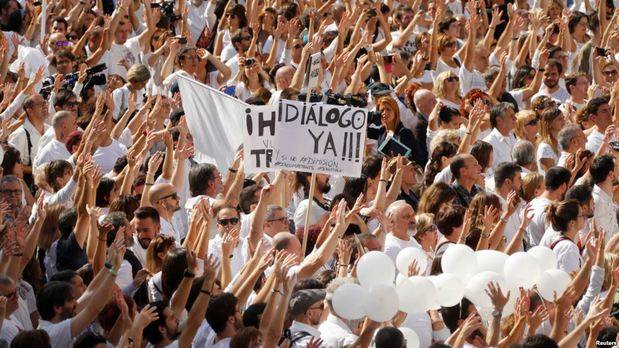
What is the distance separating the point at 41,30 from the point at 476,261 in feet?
26.5

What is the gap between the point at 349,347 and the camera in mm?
7727

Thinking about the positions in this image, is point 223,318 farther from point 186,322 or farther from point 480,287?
point 480,287

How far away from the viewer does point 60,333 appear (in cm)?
791

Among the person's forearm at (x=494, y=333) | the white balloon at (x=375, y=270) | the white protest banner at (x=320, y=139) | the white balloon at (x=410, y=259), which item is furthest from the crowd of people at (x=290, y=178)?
the white protest banner at (x=320, y=139)

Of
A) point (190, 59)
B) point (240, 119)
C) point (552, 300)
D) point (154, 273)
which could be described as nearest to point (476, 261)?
point (552, 300)

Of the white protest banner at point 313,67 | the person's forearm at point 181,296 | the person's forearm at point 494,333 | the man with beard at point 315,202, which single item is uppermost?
the person's forearm at point 494,333

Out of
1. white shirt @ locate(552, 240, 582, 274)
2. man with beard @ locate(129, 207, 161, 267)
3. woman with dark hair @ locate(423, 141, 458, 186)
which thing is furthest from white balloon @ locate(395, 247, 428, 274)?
woman with dark hair @ locate(423, 141, 458, 186)

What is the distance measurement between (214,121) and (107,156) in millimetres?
881

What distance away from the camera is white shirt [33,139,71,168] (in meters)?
11.7

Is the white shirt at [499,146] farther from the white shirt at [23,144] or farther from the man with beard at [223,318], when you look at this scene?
the man with beard at [223,318]

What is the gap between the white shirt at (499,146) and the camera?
12641mm

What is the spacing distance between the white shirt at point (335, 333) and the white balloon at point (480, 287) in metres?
0.70

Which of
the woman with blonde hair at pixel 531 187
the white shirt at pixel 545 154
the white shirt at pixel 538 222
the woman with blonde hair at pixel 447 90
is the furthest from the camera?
the woman with blonde hair at pixel 447 90

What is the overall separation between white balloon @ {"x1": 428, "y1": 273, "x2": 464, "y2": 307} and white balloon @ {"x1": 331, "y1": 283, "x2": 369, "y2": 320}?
51 cm
